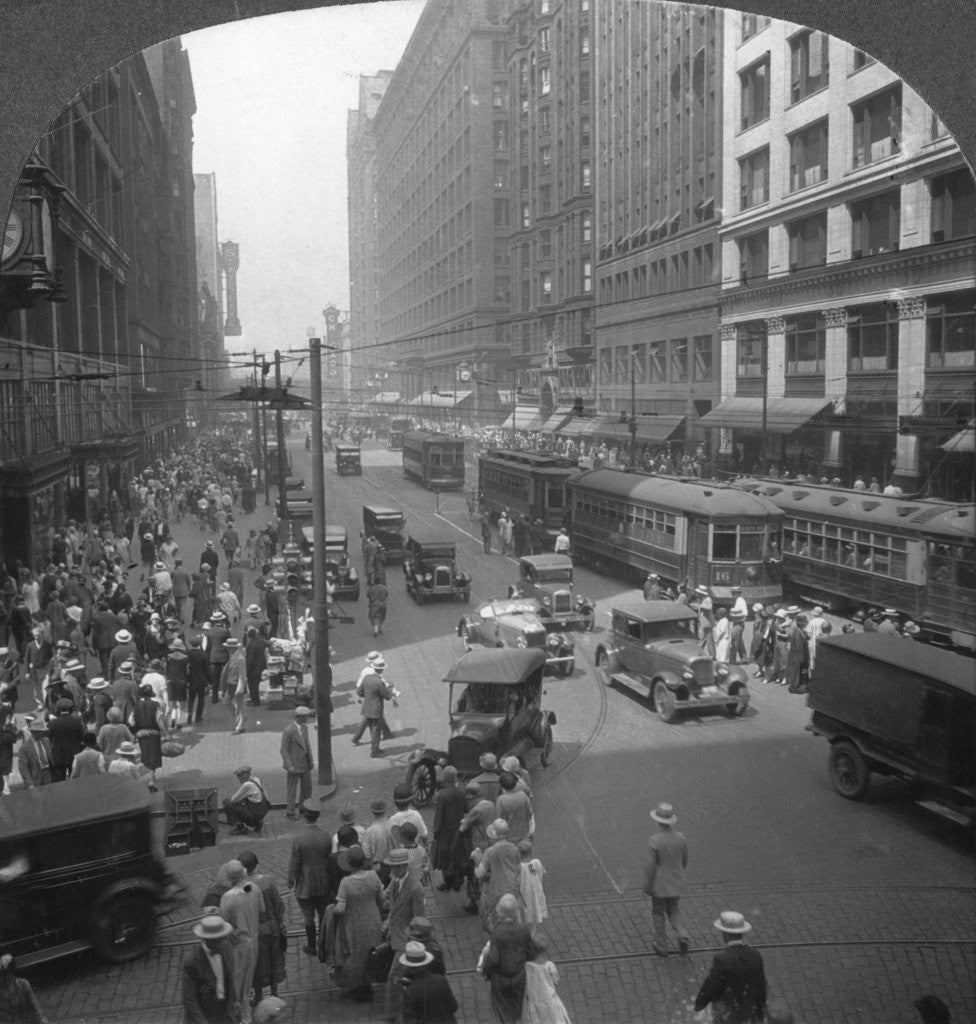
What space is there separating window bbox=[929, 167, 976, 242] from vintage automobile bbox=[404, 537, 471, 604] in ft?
24.1

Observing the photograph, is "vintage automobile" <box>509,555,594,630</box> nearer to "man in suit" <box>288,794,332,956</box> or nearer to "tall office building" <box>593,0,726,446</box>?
"tall office building" <box>593,0,726,446</box>

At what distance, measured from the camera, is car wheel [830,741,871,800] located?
11625 millimetres

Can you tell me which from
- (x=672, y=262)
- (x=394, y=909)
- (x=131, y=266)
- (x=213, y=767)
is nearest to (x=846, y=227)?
(x=672, y=262)

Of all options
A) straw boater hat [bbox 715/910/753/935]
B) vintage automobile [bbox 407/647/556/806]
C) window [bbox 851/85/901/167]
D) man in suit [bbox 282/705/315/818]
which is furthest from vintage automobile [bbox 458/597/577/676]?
window [bbox 851/85/901/167]

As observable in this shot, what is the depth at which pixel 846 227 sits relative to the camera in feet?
38.5

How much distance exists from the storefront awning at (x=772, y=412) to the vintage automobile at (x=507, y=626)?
3.88 metres

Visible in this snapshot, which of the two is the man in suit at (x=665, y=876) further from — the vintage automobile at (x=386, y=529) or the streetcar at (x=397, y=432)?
the vintage automobile at (x=386, y=529)

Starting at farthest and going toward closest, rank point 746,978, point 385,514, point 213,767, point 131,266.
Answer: point 385,514, point 213,767, point 131,266, point 746,978

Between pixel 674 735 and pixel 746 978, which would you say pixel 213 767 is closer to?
pixel 674 735

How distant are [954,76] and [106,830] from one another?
804cm

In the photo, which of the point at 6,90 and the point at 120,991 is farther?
the point at 120,991

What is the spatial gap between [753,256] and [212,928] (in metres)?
9.79

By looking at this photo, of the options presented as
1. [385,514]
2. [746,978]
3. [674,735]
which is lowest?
[674,735]

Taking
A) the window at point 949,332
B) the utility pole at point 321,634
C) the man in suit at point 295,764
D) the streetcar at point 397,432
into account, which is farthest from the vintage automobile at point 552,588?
the window at point 949,332
